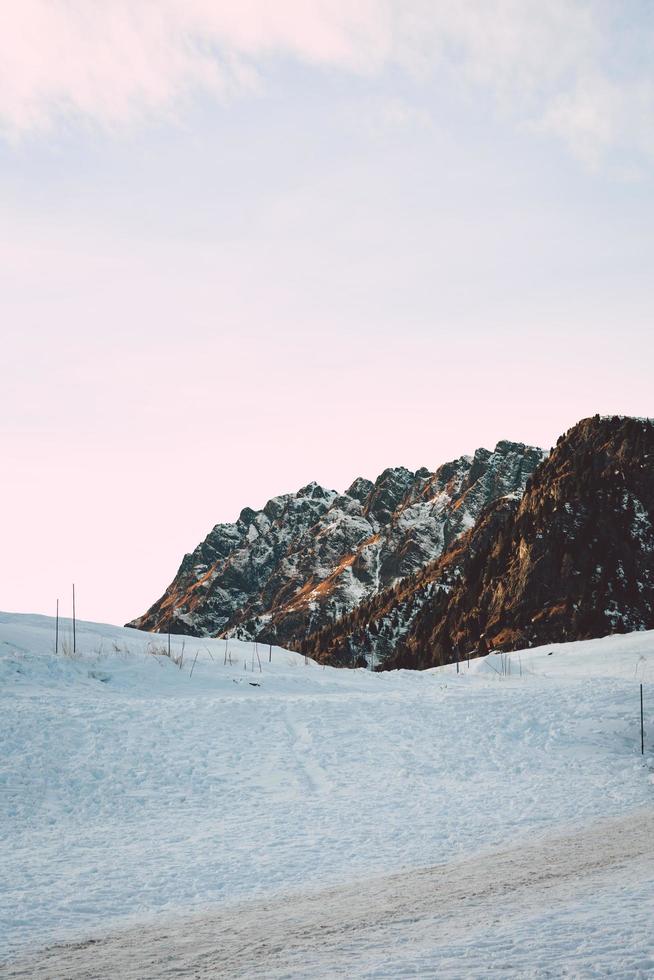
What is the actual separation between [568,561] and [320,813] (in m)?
108

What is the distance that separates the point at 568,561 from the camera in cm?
11469

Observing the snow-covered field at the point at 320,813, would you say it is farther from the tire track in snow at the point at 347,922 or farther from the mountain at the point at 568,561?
the mountain at the point at 568,561

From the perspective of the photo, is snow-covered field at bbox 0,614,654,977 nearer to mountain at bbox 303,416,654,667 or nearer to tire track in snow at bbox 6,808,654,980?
tire track in snow at bbox 6,808,654,980

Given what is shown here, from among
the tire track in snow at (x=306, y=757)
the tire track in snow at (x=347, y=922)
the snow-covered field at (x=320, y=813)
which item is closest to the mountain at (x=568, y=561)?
the snow-covered field at (x=320, y=813)

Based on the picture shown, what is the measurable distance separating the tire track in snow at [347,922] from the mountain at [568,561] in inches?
3467

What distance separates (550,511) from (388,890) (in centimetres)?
11870

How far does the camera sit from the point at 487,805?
14.0 metres

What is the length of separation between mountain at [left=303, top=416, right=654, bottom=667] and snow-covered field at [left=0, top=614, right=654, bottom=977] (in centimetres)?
7803

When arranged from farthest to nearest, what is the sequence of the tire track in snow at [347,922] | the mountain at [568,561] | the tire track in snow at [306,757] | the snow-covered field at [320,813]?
1. the mountain at [568,561]
2. the tire track in snow at [306,757]
3. the snow-covered field at [320,813]
4. the tire track in snow at [347,922]

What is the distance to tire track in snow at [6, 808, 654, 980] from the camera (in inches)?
276

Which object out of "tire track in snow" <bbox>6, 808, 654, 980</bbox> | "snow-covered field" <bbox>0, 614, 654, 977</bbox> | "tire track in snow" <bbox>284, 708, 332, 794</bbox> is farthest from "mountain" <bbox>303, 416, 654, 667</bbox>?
"tire track in snow" <bbox>6, 808, 654, 980</bbox>

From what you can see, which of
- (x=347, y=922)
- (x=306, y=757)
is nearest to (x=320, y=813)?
(x=306, y=757)

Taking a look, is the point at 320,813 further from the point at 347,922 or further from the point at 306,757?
the point at 347,922

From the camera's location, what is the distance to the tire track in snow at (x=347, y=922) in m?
7.00
